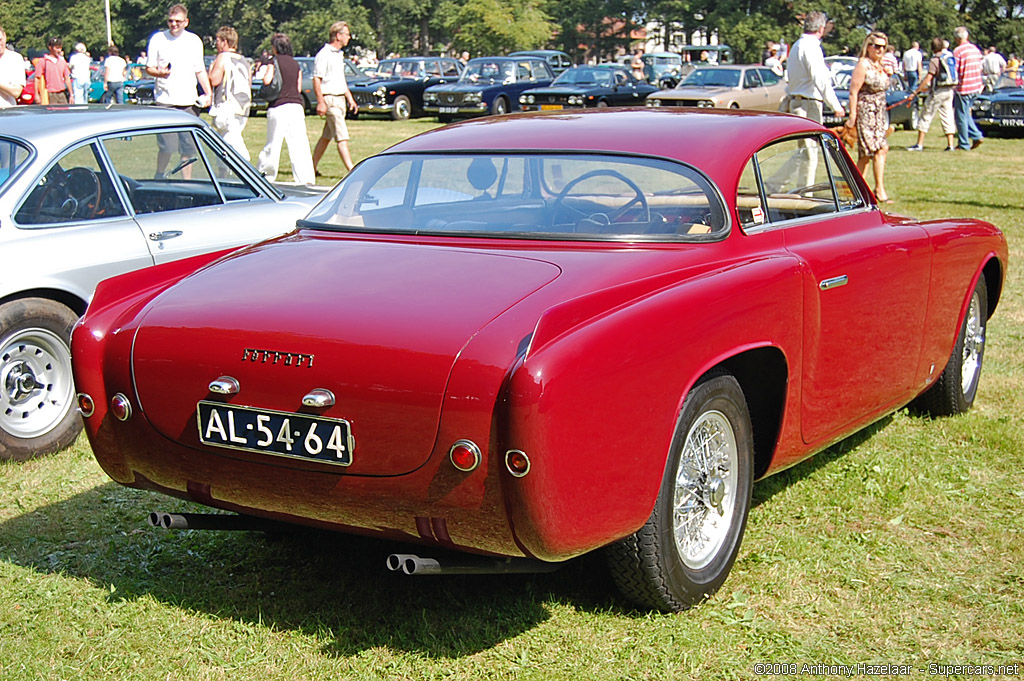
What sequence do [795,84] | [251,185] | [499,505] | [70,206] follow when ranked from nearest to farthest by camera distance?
[499,505] < [70,206] < [251,185] < [795,84]

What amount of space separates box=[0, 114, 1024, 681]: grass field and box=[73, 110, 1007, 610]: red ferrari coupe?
26 centimetres

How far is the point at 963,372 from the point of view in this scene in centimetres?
557

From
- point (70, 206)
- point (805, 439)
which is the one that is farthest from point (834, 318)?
point (70, 206)

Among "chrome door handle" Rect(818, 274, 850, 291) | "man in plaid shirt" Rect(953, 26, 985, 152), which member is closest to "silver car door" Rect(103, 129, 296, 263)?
"chrome door handle" Rect(818, 274, 850, 291)

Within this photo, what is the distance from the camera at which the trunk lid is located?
2957mm

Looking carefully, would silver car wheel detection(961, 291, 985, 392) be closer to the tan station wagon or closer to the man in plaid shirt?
the man in plaid shirt

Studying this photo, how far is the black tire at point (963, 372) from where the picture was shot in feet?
17.5

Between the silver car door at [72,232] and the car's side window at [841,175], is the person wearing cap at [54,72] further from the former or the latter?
the car's side window at [841,175]

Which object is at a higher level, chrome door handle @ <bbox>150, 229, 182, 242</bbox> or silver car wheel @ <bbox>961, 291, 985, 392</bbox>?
chrome door handle @ <bbox>150, 229, 182, 242</bbox>

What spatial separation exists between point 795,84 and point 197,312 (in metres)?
9.61

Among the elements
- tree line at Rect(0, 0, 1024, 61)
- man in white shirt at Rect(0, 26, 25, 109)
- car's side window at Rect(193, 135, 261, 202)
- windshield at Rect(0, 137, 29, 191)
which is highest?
tree line at Rect(0, 0, 1024, 61)

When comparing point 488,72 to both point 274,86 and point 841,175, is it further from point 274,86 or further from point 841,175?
point 841,175

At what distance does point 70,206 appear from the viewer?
18.0 feet

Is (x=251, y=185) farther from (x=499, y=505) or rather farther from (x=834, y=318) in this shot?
(x=499, y=505)
